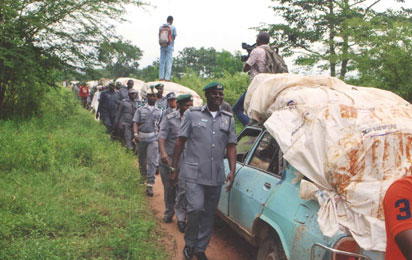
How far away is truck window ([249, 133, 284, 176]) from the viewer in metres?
3.96

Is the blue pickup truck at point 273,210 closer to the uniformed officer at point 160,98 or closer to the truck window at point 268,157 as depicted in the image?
the truck window at point 268,157

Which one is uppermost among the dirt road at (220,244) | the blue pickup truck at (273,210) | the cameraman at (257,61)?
the cameraman at (257,61)

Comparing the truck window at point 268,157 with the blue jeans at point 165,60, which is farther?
the blue jeans at point 165,60

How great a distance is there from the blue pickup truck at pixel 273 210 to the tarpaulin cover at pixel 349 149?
126mm

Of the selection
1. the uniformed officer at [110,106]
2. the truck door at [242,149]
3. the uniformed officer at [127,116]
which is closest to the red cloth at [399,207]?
the truck door at [242,149]

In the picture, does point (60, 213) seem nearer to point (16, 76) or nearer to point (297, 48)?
point (16, 76)

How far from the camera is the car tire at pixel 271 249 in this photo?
3410 millimetres

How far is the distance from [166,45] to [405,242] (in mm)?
13697

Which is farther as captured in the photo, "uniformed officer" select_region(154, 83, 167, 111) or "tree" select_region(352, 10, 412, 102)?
"uniformed officer" select_region(154, 83, 167, 111)

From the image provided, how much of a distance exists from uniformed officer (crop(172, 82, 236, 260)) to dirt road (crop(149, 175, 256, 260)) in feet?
1.38

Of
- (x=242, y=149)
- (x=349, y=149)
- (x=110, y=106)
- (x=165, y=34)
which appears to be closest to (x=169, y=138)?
(x=242, y=149)

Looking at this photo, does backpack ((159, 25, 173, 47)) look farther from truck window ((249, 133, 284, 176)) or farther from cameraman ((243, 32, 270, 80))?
truck window ((249, 133, 284, 176))

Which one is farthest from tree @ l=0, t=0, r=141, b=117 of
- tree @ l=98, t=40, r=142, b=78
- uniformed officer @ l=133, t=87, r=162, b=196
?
uniformed officer @ l=133, t=87, r=162, b=196

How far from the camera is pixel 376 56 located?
329 inches
